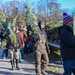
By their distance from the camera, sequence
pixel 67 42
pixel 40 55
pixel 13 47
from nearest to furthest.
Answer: pixel 67 42, pixel 40 55, pixel 13 47

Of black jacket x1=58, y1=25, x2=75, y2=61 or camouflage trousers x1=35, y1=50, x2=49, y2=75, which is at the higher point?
black jacket x1=58, y1=25, x2=75, y2=61

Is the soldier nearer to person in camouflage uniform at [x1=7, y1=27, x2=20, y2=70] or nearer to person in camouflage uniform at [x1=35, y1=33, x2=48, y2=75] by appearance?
person in camouflage uniform at [x1=35, y1=33, x2=48, y2=75]

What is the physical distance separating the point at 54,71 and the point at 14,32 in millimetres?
2510

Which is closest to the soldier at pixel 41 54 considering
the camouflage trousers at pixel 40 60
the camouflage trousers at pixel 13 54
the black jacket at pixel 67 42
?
the camouflage trousers at pixel 40 60

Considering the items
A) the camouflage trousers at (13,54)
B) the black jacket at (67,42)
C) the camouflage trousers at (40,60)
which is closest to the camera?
the black jacket at (67,42)

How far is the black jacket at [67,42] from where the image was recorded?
666 cm

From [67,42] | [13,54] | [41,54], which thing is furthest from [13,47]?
[67,42]

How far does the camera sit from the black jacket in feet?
21.8

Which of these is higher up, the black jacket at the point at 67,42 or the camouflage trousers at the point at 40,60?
the black jacket at the point at 67,42

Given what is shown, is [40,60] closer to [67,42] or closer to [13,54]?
[13,54]

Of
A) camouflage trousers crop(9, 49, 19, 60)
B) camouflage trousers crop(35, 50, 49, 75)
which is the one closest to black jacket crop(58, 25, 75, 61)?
camouflage trousers crop(35, 50, 49, 75)

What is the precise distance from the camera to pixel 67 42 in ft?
22.0

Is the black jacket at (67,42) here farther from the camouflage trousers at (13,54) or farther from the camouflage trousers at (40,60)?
the camouflage trousers at (13,54)

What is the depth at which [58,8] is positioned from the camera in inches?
1578
